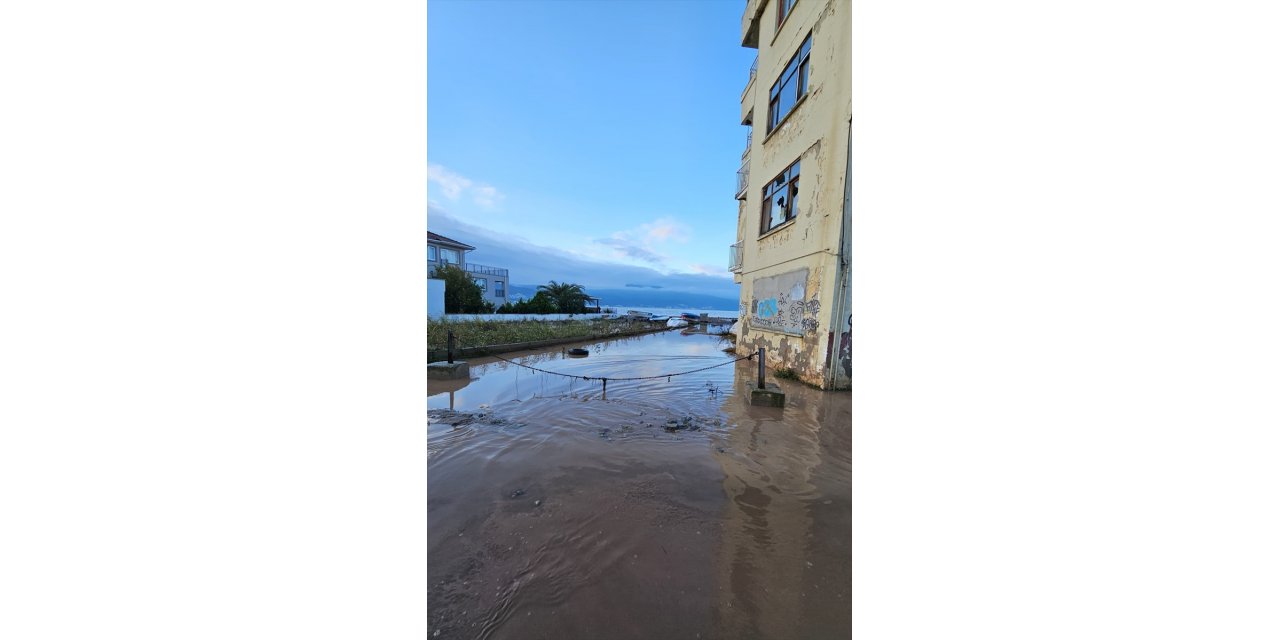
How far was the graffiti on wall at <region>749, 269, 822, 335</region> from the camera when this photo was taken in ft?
24.7

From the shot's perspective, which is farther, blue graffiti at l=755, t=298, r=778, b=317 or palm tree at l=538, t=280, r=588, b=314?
palm tree at l=538, t=280, r=588, b=314

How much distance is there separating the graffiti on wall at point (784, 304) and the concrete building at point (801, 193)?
0.02 m

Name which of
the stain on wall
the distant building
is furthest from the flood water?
the distant building

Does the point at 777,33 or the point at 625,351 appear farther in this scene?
the point at 625,351

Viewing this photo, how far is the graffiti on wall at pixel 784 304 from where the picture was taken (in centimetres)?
752

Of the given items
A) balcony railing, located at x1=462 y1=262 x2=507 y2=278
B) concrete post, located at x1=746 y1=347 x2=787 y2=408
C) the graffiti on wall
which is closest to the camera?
concrete post, located at x1=746 y1=347 x2=787 y2=408

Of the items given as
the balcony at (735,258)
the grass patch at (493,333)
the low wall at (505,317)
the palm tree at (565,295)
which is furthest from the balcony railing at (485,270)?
the balcony at (735,258)

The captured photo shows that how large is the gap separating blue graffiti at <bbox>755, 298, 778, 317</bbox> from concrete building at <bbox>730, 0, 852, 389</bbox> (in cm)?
3

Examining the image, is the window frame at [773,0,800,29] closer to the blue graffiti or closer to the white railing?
the blue graffiti

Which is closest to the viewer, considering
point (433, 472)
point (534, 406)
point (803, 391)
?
point (433, 472)

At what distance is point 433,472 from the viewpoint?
3.39 m

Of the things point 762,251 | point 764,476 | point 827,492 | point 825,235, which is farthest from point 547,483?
point 762,251

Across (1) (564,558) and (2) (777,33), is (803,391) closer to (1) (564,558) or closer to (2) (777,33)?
(1) (564,558)
